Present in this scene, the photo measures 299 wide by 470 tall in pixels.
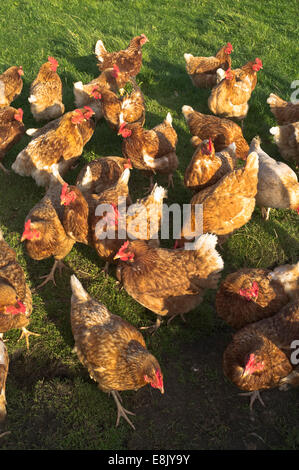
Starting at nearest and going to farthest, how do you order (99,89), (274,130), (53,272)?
(53,272) → (274,130) → (99,89)

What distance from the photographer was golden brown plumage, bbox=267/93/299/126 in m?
7.22

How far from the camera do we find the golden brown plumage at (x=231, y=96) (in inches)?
295

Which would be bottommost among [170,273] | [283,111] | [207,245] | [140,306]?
[140,306]

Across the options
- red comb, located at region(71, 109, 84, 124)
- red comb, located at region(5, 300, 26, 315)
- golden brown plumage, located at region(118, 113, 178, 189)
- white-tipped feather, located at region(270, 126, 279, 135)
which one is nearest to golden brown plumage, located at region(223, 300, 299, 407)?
red comb, located at region(5, 300, 26, 315)

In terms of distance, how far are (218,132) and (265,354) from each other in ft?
13.0

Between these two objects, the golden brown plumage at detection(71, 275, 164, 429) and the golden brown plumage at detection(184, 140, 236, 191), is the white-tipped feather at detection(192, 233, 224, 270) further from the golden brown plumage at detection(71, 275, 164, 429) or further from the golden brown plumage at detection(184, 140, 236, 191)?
the golden brown plumage at detection(184, 140, 236, 191)

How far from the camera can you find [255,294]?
439cm

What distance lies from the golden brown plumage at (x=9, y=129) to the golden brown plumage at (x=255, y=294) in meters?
4.67

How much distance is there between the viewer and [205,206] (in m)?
5.18

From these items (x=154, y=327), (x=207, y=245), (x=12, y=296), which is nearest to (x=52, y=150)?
(x=12, y=296)

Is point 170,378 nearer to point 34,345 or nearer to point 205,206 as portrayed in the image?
point 34,345

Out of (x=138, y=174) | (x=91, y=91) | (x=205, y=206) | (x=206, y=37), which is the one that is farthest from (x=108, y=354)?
(x=206, y=37)

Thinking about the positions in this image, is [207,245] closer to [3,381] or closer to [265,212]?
[265,212]

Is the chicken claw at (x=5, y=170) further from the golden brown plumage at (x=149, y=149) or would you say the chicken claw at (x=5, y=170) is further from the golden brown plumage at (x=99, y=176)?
the golden brown plumage at (x=149, y=149)
